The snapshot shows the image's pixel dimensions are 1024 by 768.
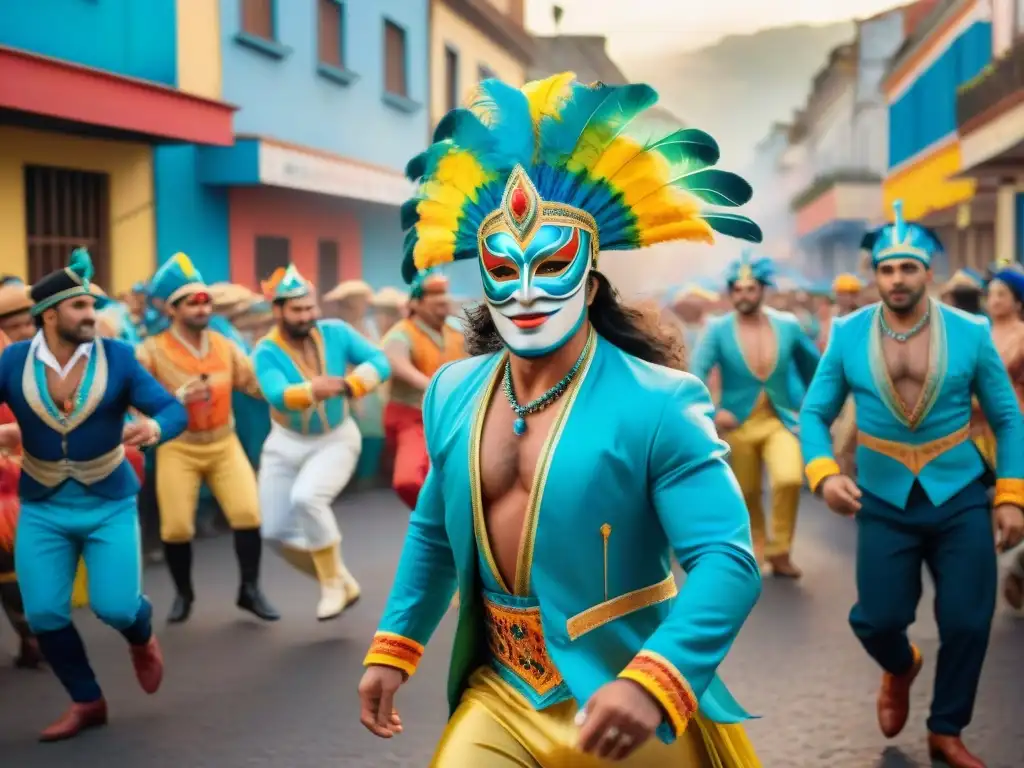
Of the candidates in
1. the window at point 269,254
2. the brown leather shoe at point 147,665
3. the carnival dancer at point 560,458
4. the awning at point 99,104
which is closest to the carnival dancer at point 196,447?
the brown leather shoe at point 147,665

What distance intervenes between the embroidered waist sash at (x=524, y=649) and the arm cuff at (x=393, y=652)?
0.63 feet

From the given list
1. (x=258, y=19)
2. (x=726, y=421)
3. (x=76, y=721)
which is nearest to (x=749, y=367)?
(x=726, y=421)

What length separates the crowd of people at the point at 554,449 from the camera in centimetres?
313

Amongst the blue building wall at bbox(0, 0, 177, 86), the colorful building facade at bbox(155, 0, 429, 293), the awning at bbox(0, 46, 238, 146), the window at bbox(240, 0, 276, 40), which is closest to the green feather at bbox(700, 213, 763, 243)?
the awning at bbox(0, 46, 238, 146)

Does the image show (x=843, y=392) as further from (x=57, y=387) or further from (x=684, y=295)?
(x=684, y=295)

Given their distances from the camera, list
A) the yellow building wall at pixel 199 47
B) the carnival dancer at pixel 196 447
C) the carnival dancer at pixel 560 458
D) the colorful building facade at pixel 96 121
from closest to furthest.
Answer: the carnival dancer at pixel 560 458
the carnival dancer at pixel 196 447
the colorful building facade at pixel 96 121
the yellow building wall at pixel 199 47

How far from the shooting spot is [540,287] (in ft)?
10.7

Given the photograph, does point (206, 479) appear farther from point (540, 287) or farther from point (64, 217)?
point (64, 217)

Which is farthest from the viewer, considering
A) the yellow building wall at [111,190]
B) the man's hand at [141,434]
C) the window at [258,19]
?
the window at [258,19]

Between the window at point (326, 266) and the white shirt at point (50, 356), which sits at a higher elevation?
the window at point (326, 266)

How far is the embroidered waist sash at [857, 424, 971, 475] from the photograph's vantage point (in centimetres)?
574

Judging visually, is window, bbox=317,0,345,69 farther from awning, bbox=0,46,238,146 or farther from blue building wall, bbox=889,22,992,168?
blue building wall, bbox=889,22,992,168

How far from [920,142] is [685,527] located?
30320 millimetres

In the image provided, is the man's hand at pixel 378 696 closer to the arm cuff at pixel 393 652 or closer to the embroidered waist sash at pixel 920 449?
the arm cuff at pixel 393 652
